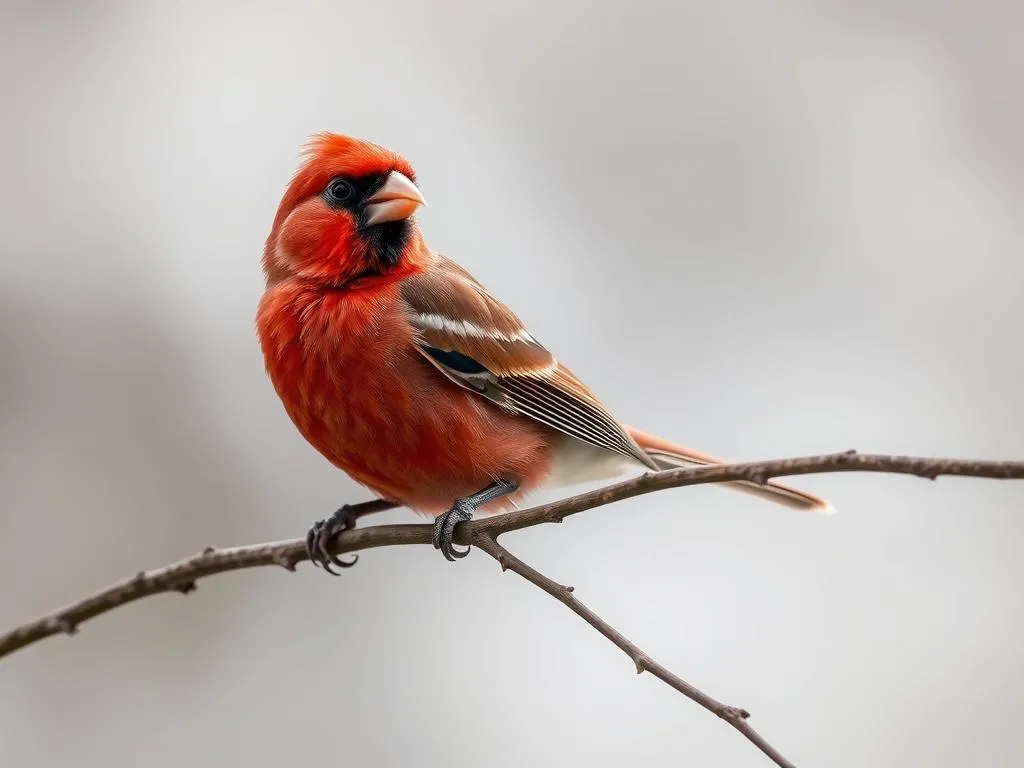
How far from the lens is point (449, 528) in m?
3.23

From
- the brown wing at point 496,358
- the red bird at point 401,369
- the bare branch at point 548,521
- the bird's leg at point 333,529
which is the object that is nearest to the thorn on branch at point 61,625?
the bare branch at point 548,521

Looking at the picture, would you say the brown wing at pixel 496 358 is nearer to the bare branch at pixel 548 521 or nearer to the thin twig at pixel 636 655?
the bare branch at pixel 548 521

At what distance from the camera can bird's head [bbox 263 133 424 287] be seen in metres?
3.68

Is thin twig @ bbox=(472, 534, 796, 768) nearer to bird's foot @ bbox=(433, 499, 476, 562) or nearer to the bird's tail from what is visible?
bird's foot @ bbox=(433, 499, 476, 562)

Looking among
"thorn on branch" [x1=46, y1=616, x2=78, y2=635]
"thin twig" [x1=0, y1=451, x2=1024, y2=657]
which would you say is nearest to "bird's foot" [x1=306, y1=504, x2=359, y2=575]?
"thin twig" [x1=0, y1=451, x2=1024, y2=657]

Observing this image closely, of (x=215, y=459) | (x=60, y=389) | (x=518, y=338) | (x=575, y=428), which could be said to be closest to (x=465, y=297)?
(x=518, y=338)

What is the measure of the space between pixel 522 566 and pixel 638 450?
1622 millimetres

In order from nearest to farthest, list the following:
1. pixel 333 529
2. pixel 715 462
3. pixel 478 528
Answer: pixel 478 528 < pixel 333 529 < pixel 715 462

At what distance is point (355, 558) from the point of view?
372cm

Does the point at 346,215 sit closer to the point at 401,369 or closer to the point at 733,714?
the point at 401,369

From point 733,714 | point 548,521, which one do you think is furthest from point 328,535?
point 733,714

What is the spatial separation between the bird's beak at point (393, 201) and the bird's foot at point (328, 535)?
0.92 metres

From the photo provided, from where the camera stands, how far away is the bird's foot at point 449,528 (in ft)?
10.4

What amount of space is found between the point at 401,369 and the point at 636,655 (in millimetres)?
1469
